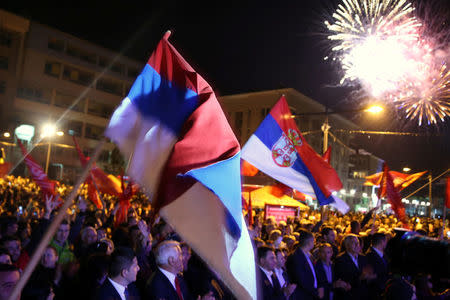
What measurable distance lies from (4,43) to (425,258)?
5016 centimetres

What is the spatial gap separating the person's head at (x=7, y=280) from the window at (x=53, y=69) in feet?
158

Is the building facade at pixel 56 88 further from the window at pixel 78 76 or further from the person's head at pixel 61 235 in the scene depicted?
the person's head at pixel 61 235

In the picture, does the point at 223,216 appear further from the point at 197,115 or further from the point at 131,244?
the point at 131,244


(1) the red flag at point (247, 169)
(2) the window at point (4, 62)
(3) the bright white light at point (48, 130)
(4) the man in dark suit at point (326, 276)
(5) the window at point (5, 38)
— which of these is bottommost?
(4) the man in dark suit at point (326, 276)

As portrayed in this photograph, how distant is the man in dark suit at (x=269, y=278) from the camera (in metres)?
5.35

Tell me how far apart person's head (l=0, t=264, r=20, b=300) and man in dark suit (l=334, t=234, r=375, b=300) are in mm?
4626

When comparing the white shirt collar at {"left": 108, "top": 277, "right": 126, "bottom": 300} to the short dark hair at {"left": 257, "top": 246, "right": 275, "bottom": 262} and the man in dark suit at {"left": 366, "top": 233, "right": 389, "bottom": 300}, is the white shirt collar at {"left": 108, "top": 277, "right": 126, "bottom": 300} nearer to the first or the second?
the short dark hair at {"left": 257, "top": 246, "right": 275, "bottom": 262}

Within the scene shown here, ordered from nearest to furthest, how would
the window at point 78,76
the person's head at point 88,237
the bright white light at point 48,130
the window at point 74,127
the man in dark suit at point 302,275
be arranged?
the man in dark suit at point 302,275 < the person's head at point 88,237 < the bright white light at point 48,130 < the window at point 74,127 < the window at point 78,76

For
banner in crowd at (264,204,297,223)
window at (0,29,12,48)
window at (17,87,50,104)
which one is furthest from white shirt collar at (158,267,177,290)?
window at (0,29,12,48)

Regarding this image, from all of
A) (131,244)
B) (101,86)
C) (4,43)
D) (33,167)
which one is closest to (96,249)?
(131,244)

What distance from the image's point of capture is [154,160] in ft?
10.7

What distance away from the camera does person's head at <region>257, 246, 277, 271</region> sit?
17.9ft

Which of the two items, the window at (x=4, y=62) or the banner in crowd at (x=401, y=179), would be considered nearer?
the banner in crowd at (x=401, y=179)

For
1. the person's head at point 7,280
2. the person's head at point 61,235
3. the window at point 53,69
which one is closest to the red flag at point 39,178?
the person's head at point 61,235
